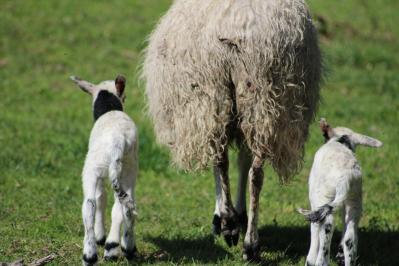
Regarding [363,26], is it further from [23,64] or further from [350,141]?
[350,141]

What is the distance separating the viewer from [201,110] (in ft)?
19.5

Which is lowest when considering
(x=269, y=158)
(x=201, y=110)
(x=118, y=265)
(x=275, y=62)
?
(x=118, y=265)

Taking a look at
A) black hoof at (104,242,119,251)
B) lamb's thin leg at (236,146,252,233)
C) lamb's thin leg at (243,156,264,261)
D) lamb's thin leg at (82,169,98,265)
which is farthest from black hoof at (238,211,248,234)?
lamb's thin leg at (82,169,98,265)

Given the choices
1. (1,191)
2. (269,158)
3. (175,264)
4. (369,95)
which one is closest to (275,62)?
(269,158)

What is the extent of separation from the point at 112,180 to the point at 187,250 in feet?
3.75

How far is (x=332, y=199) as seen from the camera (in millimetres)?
5441

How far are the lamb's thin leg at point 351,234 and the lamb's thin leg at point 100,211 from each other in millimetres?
1893

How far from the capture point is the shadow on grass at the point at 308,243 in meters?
6.41

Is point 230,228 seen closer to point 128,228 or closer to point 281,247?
point 281,247

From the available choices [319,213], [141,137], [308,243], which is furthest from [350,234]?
[141,137]

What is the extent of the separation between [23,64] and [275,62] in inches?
322

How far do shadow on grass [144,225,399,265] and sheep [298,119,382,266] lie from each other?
0.76 metres

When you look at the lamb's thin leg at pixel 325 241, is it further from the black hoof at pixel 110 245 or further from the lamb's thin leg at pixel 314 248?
the black hoof at pixel 110 245

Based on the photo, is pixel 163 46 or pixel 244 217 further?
pixel 244 217
